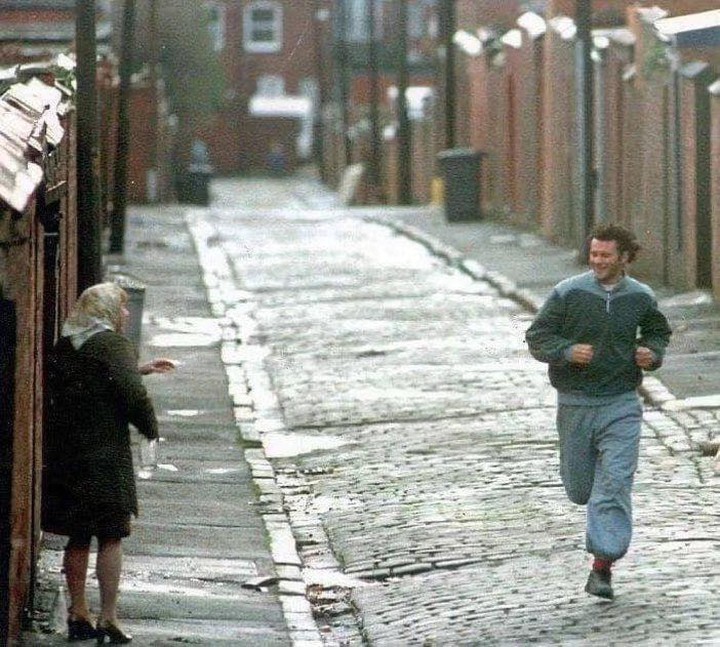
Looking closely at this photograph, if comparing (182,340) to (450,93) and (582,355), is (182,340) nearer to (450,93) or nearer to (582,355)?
(582,355)

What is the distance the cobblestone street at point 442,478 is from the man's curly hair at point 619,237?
5.32ft

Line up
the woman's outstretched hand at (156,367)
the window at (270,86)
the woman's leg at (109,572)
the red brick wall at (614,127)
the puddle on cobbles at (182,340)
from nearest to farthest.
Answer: the woman's leg at (109,572)
the woman's outstretched hand at (156,367)
the puddle on cobbles at (182,340)
the red brick wall at (614,127)
the window at (270,86)

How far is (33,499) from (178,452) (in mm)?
4598

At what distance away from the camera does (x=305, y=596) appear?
11.1 metres

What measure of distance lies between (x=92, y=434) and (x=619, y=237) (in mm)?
2690

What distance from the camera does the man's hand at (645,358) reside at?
10141mm

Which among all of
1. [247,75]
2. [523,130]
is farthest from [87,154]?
[247,75]

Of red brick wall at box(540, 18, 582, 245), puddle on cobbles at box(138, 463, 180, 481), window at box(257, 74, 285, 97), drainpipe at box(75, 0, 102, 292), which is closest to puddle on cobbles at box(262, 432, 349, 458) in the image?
puddle on cobbles at box(138, 463, 180, 481)

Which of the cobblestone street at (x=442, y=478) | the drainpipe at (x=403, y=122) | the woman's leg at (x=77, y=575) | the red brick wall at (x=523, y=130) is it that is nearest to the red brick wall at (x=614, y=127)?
the cobblestone street at (x=442, y=478)

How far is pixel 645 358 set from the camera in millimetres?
10156

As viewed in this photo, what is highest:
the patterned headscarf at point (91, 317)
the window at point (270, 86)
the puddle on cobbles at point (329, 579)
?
the patterned headscarf at point (91, 317)

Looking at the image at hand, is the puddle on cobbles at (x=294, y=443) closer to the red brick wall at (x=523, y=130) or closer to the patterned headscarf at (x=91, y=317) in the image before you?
the patterned headscarf at (x=91, y=317)

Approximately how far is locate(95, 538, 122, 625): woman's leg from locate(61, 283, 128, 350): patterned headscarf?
0.93 meters

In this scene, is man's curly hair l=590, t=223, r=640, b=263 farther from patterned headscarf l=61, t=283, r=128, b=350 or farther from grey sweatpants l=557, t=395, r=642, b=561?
patterned headscarf l=61, t=283, r=128, b=350
